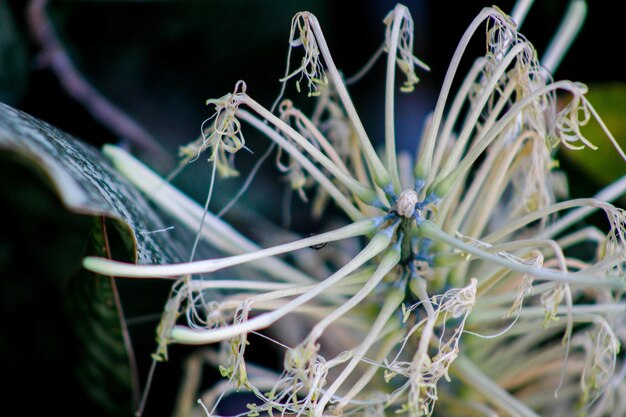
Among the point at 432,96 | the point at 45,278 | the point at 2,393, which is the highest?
the point at 432,96

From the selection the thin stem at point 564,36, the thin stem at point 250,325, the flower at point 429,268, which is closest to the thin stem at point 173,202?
the flower at point 429,268

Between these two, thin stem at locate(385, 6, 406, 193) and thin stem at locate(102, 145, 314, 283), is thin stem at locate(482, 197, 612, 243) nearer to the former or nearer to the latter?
thin stem at locate(385, 6, 406, 193)

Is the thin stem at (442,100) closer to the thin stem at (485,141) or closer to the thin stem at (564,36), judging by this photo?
the thin stem at (485,141)

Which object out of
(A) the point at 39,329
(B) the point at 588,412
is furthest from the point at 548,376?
(A) the point at 39,329

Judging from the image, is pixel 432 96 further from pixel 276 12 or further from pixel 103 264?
pixel 103 264

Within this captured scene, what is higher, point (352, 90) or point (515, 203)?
point (352, 90)

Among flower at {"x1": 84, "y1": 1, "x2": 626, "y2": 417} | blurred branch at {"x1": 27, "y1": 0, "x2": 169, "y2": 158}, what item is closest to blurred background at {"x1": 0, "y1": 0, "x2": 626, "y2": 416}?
blurred branch at {"x1": 27, "y1": 0, "x2": 169, "y2": 158}

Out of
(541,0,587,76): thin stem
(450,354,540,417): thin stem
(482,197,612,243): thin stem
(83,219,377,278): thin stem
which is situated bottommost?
(450,354,540,417): thin stem
